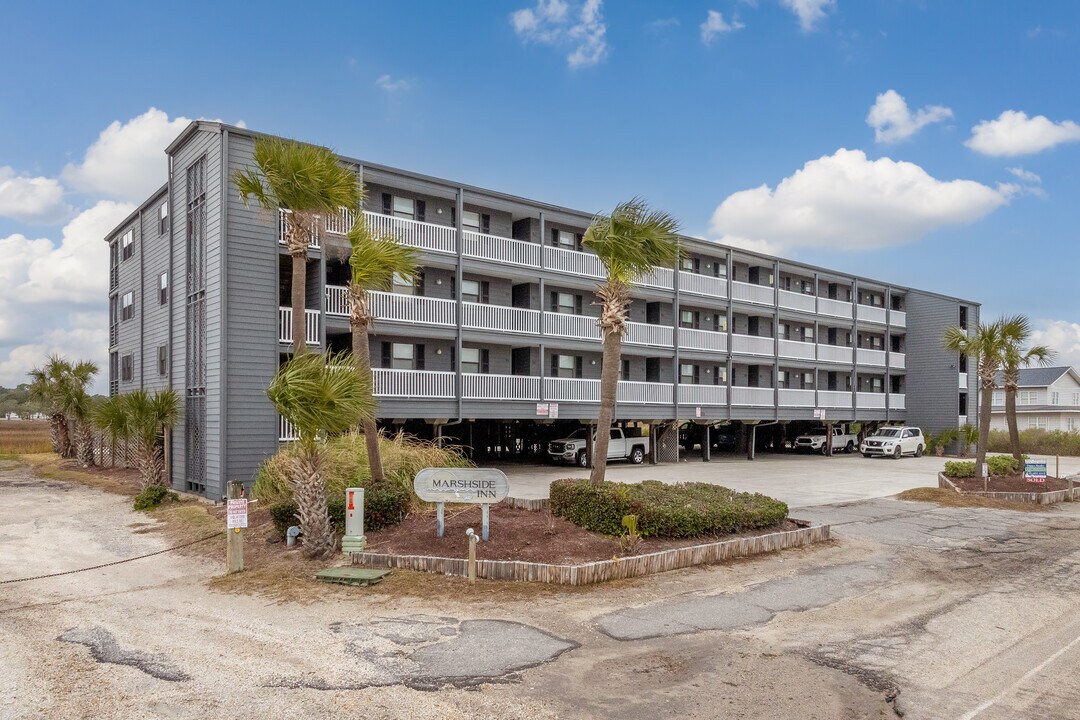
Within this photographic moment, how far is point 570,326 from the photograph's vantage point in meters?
30.2

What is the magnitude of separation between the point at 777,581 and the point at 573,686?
18.4 feet

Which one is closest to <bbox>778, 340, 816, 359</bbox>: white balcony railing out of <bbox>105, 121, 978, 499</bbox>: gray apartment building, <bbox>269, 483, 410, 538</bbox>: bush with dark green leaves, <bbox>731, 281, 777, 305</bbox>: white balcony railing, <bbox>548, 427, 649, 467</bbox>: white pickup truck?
<bbox>105, 121, 978, 499</bbox>: gray apartment building

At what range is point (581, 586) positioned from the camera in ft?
35.4

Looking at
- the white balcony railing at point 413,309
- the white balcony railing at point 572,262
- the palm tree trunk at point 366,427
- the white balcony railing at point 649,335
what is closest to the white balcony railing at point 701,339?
the white balcony railing at point 649,335

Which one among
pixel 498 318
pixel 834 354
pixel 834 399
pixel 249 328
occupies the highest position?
pixel 498 318

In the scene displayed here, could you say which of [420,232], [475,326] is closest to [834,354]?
[475,326]

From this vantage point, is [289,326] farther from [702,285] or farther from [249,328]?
[702,285]

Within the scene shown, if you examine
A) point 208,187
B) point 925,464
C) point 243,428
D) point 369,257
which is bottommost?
point 925,464

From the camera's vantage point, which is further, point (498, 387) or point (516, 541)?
point (498, 387)

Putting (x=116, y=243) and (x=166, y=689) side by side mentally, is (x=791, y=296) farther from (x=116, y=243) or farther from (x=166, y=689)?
(x=166, y=689)

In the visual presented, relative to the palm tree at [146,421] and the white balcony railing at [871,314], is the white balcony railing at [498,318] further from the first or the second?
the white balcony railing at [871,314]

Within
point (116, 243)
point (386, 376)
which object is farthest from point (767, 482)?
point (116, 243)

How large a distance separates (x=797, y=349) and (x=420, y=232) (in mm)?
23445

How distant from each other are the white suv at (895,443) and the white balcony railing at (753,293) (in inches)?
391
